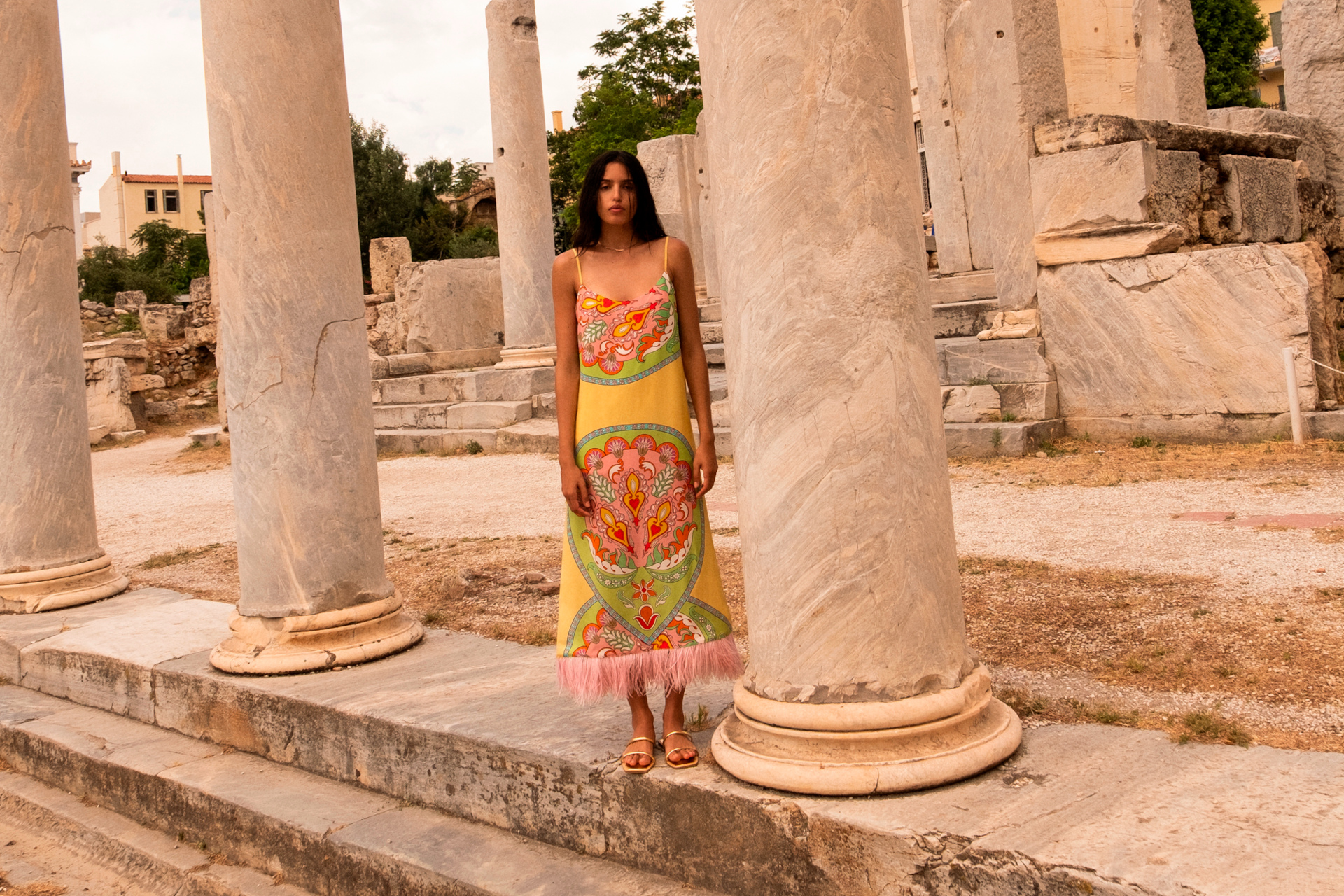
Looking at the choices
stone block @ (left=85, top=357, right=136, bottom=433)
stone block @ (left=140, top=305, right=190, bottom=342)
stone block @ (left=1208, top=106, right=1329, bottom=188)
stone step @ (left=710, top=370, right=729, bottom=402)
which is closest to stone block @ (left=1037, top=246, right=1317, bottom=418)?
stone step @ (left=710, top=370, right=729, bottom=402)

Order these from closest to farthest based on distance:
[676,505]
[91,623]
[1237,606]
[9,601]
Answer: [676,505] → [1237,606] → [91,623] → [9,601]

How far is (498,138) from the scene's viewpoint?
45.2 feet

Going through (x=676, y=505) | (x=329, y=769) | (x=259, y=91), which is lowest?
(x=329, y=769)

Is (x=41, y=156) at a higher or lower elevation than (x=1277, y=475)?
higher

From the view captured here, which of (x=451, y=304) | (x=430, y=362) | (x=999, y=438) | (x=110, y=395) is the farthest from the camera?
(x=110, y=395)

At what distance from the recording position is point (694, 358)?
2893mm

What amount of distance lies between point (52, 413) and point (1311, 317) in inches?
321

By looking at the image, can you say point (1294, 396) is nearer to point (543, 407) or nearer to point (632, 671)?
point (632, 671)

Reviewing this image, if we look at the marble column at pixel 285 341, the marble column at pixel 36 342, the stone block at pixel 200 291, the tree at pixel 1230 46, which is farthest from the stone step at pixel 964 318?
the tree at pixel 1230 46

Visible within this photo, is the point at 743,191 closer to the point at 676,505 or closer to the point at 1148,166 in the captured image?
the point at 676,505

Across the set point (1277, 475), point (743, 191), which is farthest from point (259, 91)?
point (1277, 475)

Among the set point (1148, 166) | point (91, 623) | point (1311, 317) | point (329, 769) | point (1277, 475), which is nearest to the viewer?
point (329, 769)

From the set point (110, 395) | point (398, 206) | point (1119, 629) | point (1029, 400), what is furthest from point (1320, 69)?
point (398, 206)

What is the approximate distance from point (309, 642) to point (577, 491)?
1788 millimetres
